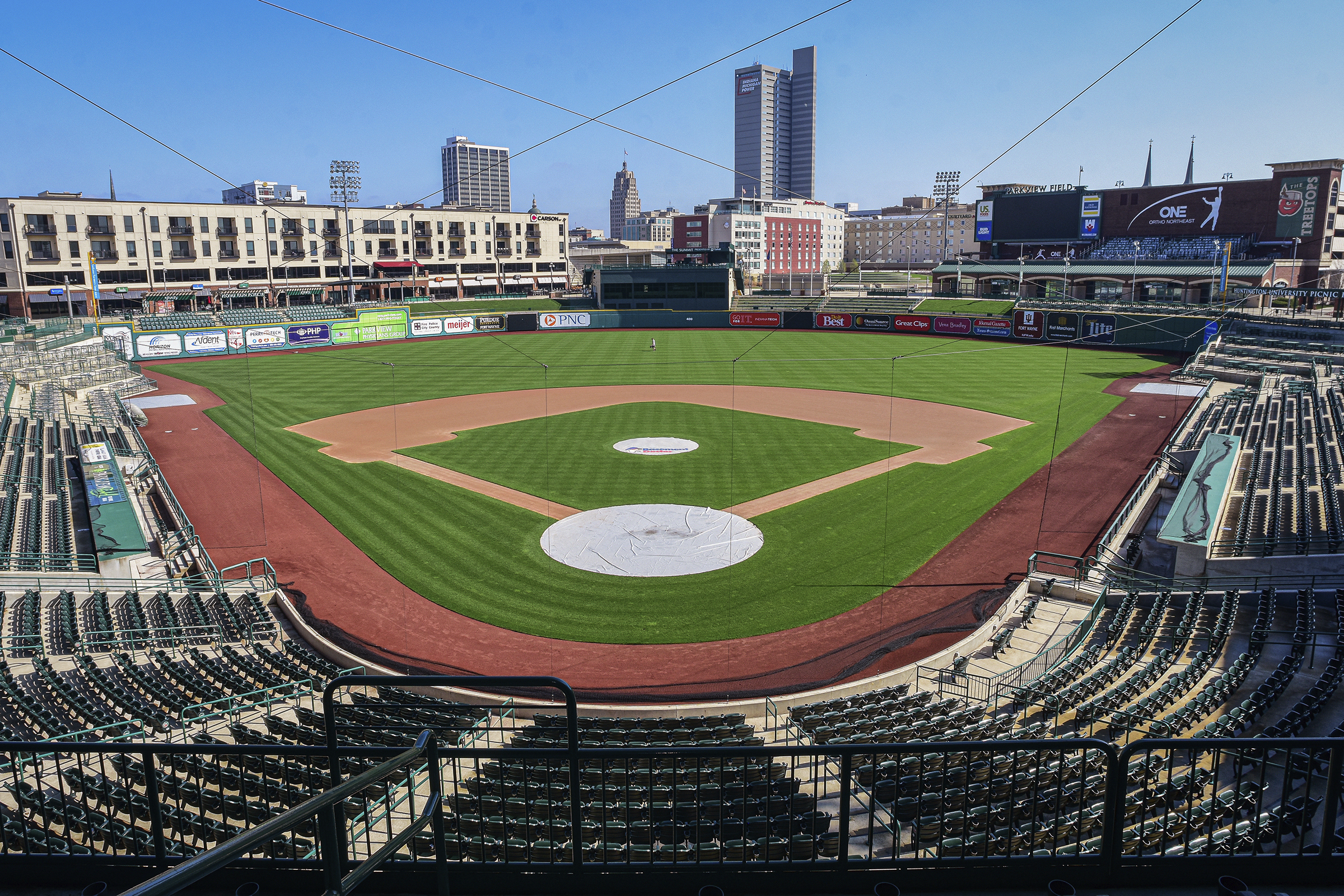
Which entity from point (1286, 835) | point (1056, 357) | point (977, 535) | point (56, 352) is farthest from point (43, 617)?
point (1056, 357)

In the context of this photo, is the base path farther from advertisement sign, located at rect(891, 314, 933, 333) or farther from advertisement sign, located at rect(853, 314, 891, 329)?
advertisement sign, located at rect(853, 314, 891, 329)

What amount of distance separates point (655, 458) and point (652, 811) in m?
27.7

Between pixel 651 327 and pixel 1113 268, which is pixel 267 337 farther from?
pixel 1113 268

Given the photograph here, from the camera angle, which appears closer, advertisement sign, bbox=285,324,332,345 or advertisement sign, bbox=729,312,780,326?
advertisement sign, bbox=285,324,332,345

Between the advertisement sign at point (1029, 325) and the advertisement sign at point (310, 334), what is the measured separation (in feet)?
200

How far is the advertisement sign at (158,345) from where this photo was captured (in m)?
63.3

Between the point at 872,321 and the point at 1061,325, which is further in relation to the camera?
the point at 872,321

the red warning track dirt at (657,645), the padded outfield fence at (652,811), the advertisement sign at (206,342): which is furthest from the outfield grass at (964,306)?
the padded outfield fence at (652,811)

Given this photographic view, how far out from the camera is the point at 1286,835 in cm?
827

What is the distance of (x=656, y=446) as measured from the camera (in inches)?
1393

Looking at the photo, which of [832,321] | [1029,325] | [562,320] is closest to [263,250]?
[562,320]

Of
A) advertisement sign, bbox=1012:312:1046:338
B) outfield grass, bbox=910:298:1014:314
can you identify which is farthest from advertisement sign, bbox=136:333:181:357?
advertisement sign, bbox=1012:312:1046:338

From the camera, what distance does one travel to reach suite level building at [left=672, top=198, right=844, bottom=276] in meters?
162

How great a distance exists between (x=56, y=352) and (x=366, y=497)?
1318 inches
